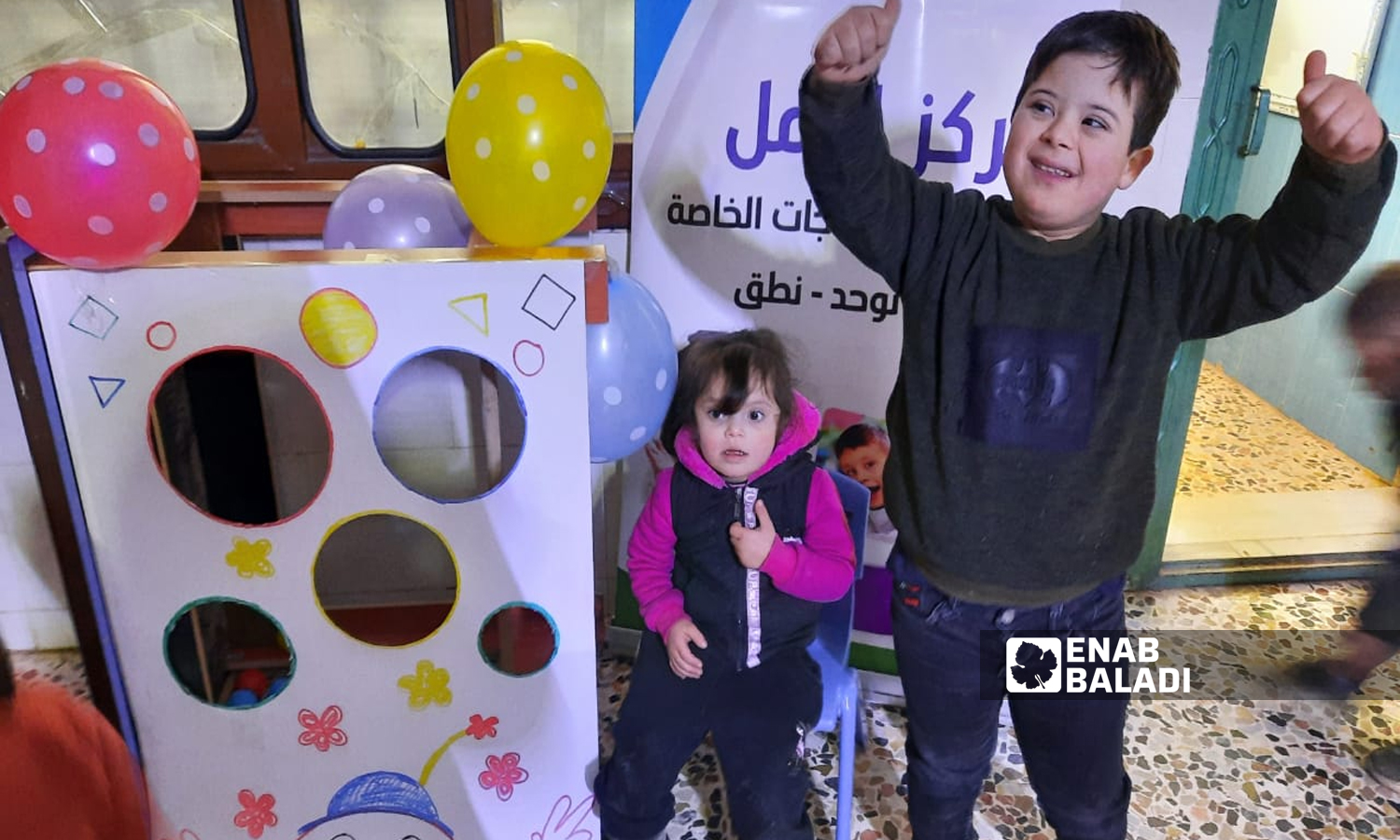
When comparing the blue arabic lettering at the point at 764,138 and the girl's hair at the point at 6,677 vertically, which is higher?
the blue arabic lettering at the point at 764,138

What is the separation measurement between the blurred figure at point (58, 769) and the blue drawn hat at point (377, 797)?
0.62 metres

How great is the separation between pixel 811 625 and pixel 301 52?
152cm

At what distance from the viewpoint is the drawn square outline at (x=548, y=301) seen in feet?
4.78

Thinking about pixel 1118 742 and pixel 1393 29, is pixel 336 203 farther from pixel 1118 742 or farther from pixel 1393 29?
pixel 1393 29

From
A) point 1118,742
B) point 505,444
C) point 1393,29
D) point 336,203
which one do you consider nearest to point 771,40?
point 336,203

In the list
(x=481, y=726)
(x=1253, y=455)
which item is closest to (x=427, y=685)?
(x=481, y=726)

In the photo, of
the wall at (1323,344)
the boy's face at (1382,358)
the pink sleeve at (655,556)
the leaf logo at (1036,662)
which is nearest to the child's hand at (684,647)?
the pink sleeve at (655,556)

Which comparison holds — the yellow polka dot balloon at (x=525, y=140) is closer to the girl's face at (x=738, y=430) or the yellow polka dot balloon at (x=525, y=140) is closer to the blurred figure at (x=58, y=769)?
the girl's face at (x=738, y=430)

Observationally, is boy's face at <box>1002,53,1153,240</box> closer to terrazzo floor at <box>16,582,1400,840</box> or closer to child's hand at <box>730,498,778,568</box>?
child's hand at <box>730,498,778,568</box>

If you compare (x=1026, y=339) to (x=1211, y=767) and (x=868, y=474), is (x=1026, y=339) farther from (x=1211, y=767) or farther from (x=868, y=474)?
(x=1211, y=767)

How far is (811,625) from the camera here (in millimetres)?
1691

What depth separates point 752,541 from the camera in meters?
1.58

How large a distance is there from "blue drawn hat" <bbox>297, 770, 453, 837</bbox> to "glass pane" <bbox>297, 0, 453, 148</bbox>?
1352 millimetres

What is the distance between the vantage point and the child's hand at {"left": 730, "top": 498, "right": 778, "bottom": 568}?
5.18 ft
